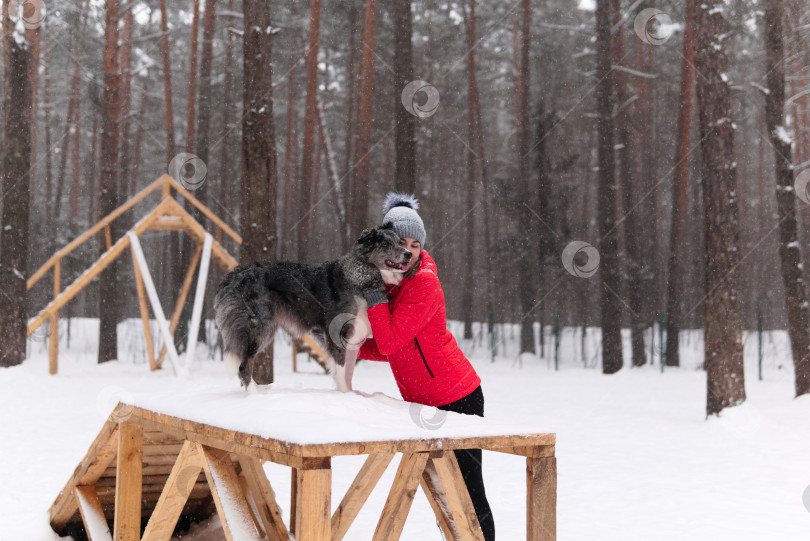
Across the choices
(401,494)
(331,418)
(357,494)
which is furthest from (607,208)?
(331,418)

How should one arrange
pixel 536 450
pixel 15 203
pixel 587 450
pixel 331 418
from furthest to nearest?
pixel 15 203 < pixel 587 450 < pixel 536 450 < pixel 331 418

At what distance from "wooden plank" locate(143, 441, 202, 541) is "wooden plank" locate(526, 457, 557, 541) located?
4.59 feet

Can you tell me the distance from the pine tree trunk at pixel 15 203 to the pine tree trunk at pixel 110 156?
1.55m

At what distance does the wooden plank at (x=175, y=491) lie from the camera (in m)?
3.13

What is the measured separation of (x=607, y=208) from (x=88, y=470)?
12.1 m

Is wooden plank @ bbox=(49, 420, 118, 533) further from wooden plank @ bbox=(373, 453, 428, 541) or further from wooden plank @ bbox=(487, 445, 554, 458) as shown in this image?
wooden plank @ bbox=(487, 445, 554, 458)

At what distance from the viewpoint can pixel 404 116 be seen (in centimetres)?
1412

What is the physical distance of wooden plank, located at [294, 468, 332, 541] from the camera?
237 centimetres

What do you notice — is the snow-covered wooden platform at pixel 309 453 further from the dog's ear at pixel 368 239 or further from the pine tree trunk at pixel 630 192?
the pine tree trunk at pixel 630 192

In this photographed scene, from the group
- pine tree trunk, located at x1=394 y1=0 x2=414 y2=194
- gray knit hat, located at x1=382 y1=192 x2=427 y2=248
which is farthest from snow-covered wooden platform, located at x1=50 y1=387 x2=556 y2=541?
pine tree trunk, located at x1=394 y1=0 x2=414 y2=194

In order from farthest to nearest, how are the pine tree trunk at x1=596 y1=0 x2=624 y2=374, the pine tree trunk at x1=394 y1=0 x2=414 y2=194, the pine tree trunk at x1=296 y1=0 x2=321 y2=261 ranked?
1. the pine tree trunk at x1=296 y1=0 x2=321 y2=261
2. the pine tree trunk at x1=596 y1=0 x2=624 y2=374
3. the pine tree trunk at x1=394 y1=0 x2=414 y2=194

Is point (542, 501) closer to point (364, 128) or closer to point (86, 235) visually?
point (86, 235)

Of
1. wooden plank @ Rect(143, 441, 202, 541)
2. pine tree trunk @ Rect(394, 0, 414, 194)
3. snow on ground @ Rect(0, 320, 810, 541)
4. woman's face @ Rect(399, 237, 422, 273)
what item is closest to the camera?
wooden plank @ Rect(143, 441, 202, 541)

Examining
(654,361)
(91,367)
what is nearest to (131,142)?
(91,367)
